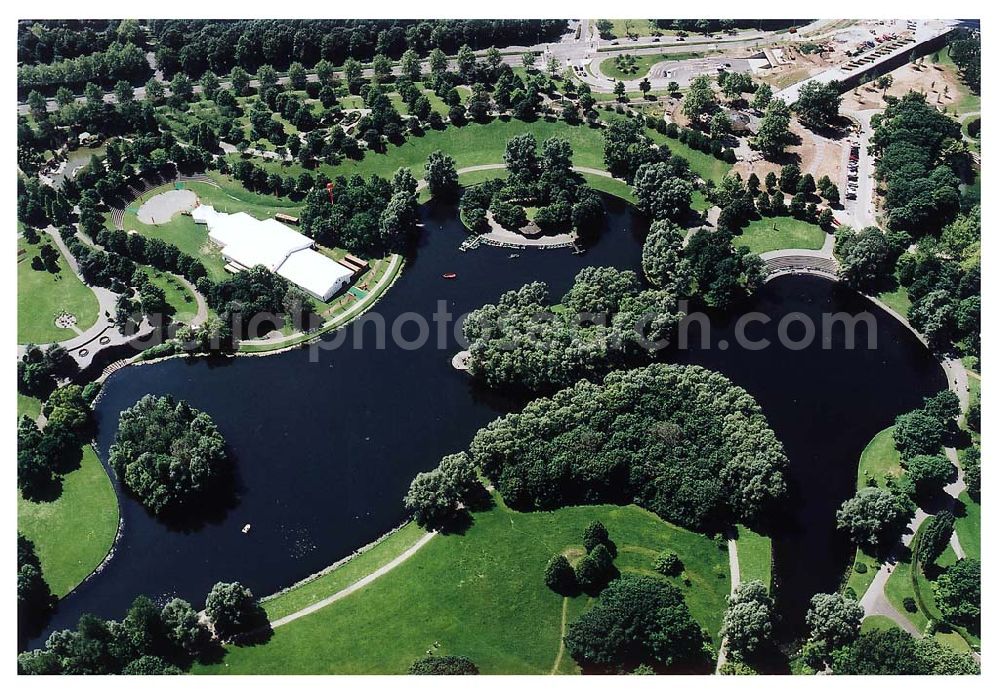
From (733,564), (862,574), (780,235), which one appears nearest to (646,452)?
(733,564)

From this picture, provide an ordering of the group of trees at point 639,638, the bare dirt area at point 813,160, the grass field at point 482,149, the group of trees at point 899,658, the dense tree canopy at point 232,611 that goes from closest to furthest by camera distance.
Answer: the group of trees at point 899,658
the group of trees at point 639,638
the dense tree canopy at point 232,611
the bare dirt area at point 813,160
the grass field at point 482,149

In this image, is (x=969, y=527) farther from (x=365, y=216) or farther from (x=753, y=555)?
(x=365, y=216)

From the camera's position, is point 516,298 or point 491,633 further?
point 516,298

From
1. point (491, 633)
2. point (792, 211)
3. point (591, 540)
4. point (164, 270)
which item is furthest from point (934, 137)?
point (164, 270)

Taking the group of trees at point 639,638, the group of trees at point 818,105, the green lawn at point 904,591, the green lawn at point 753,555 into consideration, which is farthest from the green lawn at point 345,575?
the group of trees at point 818,105

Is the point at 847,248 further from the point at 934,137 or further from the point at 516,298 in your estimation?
the point at 516,298

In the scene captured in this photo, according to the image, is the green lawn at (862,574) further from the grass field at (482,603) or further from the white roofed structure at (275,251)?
the white roofed structure at (275,251)
